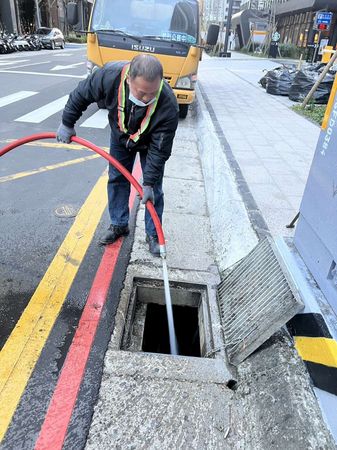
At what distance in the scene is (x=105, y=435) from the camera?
193 cm

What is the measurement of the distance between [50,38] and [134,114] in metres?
30.3

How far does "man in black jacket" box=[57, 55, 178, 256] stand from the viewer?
8.20ft

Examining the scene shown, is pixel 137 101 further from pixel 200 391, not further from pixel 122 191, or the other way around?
pixel 200 391

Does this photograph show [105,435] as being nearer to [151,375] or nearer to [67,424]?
[67,424]

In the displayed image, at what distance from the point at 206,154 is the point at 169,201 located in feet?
5.96

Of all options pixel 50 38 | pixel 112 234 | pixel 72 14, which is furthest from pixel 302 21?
pixel 112 234

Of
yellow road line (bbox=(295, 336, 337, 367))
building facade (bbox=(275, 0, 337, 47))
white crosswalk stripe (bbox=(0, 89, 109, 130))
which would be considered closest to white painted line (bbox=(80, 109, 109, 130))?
white crosswalk stripe (bbox=(0, 89, 109, 130))

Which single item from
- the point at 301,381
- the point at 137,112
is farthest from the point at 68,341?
the point at 137,112

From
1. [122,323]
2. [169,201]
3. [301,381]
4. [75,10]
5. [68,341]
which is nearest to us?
[301,381]

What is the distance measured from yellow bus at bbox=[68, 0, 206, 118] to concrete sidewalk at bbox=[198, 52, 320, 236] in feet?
4.13

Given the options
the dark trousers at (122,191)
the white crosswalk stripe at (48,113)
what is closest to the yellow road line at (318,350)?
the dark trousers at (122,191)

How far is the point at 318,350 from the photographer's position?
2236 mm

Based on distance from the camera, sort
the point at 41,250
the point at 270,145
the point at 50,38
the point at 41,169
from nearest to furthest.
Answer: the point at 41,250, the point at 41,169, the point at 270,145, the point at 50,38

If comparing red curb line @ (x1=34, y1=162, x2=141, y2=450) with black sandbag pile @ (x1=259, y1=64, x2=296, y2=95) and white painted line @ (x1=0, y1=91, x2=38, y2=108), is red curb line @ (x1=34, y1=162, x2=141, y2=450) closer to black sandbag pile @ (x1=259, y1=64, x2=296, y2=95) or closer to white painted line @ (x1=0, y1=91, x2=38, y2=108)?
white painted line @ (x1=0, y1=91, x2=38, y2=108)
